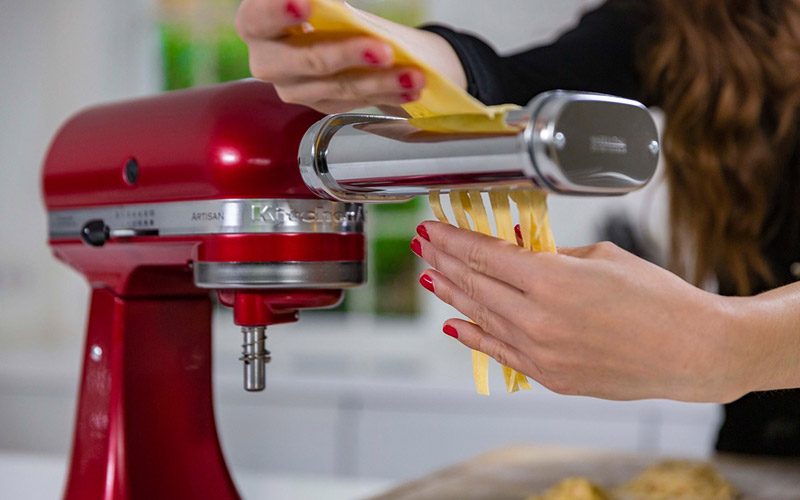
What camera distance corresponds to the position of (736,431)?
1585mm

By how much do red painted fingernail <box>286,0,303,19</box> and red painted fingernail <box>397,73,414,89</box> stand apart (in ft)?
0.23

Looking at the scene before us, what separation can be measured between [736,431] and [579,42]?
66 cm

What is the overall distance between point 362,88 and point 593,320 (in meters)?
0.21

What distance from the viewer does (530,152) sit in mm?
557

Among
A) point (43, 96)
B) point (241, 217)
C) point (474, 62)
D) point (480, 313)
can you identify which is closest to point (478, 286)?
point (480, 313)

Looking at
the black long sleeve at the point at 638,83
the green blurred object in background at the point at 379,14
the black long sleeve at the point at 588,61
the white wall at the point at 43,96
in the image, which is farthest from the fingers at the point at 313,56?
the white wall at the point at 43,96

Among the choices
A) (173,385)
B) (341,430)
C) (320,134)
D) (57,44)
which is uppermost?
(57,44)

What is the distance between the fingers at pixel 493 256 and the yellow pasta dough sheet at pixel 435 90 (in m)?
0.07

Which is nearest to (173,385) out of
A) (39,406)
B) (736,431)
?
(736,431)

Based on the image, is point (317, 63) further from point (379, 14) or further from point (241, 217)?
point (379, 14)

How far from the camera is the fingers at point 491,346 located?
26.1 inches

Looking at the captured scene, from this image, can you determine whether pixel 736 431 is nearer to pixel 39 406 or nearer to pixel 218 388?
pixel 218 388

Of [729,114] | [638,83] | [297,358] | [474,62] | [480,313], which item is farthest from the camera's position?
[297,358]

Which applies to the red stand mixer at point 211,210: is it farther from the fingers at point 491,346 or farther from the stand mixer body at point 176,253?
the fingers at point 491,346
